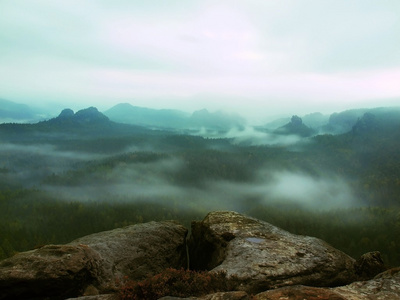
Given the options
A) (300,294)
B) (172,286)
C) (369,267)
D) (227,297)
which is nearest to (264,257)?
(300,294)

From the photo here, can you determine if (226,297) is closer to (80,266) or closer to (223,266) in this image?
(223,266)

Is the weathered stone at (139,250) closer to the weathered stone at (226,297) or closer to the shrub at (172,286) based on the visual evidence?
the shrub at (172,286)

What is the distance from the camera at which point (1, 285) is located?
16.5 metres

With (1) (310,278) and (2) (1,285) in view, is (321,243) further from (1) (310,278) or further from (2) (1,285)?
(2) (1,285)

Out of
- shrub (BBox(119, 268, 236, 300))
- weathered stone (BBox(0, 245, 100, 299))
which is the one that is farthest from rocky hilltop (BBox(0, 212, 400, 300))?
shrub (BBox(119, 268, 236, 300))

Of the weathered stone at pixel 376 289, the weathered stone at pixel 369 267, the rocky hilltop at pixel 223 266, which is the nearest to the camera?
the weathered stone at pixel 376 289

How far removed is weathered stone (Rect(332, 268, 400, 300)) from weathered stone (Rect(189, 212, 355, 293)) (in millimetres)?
3528

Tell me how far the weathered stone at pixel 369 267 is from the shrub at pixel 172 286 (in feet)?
39.5

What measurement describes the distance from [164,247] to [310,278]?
15.7m

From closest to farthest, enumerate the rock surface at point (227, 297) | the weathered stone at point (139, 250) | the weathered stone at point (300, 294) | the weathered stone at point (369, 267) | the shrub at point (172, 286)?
the weathered stone at point (300, 294)
the rock surface at point (227, 297)
the shrub at point (172, 286)
the weathered stone at point (369, 267)
the weathered stone at point (139, 250)

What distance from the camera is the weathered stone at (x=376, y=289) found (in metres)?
14.4

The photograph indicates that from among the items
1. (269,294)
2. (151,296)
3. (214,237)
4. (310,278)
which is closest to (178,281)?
(151,296)

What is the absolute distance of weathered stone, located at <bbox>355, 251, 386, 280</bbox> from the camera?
831 inches

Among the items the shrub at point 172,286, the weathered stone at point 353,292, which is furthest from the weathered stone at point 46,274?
the weathered stone at point 353,292
